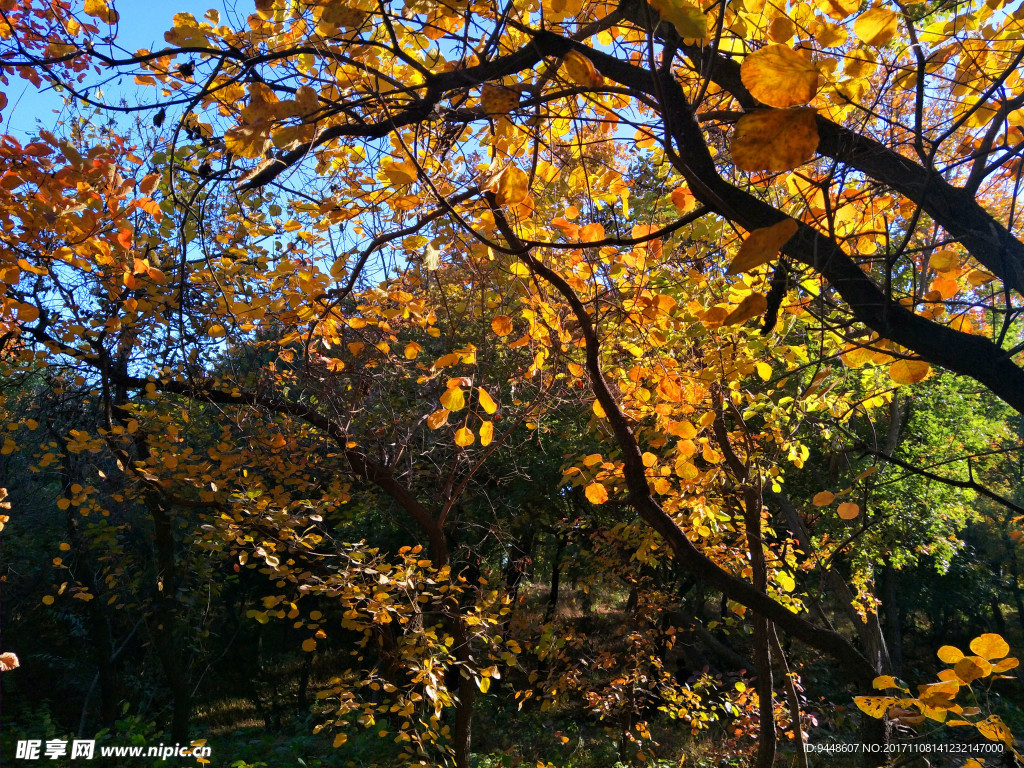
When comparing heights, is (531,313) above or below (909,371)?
above

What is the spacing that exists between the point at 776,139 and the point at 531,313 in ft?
3.43

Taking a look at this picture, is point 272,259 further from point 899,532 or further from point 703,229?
point 899,532

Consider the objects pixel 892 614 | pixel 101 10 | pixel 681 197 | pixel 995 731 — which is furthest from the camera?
pixel 892 614

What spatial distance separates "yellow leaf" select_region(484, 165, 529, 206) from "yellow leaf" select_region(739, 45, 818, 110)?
1.79 ft

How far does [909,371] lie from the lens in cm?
142

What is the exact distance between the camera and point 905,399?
7.96m

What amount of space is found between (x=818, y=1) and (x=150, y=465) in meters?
3.80

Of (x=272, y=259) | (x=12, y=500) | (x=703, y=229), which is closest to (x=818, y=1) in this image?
(x=703, y=229)

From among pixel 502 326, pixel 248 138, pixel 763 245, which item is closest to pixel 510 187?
pixel 502 326

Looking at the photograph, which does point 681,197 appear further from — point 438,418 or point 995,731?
point 995,731

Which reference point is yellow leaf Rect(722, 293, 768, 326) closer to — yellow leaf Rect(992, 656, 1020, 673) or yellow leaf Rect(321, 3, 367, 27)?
yellow leaf Rect(992, 656, 1020, 673)

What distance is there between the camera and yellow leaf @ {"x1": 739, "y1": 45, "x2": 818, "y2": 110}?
98cm

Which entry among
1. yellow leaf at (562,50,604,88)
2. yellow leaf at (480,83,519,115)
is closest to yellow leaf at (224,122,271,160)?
yellow leaf at (480,83,519,115)

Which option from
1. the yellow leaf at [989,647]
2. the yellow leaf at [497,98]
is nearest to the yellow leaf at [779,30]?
the yellow leaf at [497,98]
